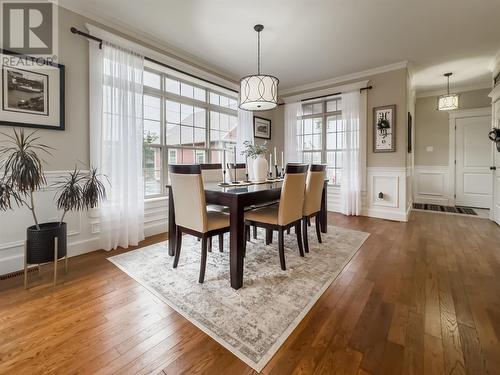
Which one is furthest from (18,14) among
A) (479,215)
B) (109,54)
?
(479,215)

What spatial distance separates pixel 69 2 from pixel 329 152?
4.63 metres


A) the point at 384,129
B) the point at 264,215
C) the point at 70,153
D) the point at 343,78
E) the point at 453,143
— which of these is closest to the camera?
the point at 264,215

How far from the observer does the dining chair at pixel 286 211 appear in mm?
2141

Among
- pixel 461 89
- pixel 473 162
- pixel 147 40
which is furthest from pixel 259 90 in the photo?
pixel 473 162

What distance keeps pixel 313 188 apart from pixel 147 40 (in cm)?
297

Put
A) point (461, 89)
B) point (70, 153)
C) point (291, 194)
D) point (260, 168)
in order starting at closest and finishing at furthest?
point (291, 194) → point (70, 153) → point (260, 168) → point (461, 89)

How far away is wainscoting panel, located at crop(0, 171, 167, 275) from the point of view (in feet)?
6.93

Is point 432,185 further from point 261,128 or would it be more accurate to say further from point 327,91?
point 261,128

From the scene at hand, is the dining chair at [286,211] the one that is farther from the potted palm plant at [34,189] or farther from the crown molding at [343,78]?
the crown molding at [343,78]

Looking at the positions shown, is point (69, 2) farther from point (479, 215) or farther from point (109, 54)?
point (479, 215)

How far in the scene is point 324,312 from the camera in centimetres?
158

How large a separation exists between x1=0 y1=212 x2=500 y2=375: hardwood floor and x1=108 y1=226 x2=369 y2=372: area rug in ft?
0.23

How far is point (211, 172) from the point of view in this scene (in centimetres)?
323

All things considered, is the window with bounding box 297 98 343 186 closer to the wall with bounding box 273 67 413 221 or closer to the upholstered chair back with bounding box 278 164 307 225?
the wall with bounding box 273 67 413 221
